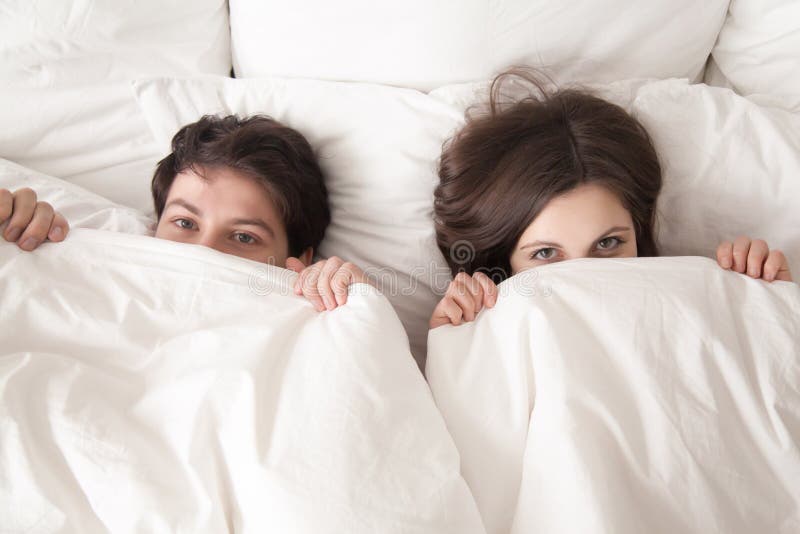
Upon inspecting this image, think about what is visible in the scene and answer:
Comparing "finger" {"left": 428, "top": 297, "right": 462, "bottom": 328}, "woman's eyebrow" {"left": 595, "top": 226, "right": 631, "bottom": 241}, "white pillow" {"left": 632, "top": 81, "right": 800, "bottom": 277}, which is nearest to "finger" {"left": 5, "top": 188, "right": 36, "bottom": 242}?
"finger" {"left": 428, "top": 297, "right": 462, "bottom": 328}

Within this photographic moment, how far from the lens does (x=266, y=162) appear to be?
105 centimetres

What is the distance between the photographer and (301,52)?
116 cm

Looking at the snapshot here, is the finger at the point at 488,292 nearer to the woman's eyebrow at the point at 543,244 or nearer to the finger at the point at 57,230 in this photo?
the woman's eyebrow at the point at 543,244

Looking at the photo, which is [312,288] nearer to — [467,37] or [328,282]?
[328,282]

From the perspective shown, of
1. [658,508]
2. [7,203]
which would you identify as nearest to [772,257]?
[658,508]

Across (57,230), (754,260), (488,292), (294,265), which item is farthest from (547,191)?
(57,230)

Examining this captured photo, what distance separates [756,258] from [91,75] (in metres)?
1.21

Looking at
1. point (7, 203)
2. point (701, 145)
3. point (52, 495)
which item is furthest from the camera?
point (701, 145)

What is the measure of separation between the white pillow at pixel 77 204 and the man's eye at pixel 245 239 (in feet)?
0.55

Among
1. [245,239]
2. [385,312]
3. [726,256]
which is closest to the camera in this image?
[385,312]

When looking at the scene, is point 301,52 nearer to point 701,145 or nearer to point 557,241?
point 557,241

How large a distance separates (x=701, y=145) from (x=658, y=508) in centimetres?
67

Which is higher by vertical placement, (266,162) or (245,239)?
(266,162)

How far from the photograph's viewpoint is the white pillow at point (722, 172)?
3.47ft
